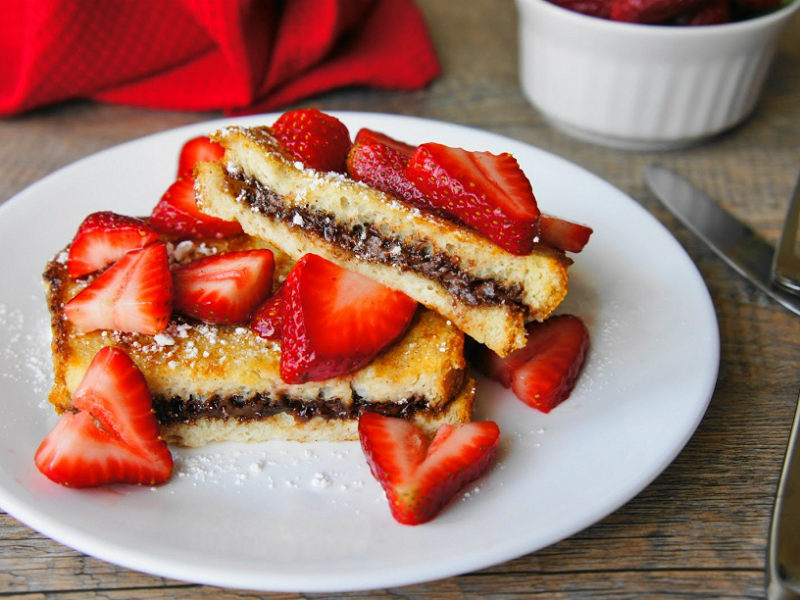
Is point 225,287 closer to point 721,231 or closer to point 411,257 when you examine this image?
point 411,257

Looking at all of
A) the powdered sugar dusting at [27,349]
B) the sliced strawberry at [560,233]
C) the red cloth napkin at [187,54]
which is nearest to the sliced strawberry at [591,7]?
the red cloth napkin at [187,54]

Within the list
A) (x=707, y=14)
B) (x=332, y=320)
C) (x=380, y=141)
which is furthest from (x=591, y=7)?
(x=332, y=320)

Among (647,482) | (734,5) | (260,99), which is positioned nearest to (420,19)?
(260,99)

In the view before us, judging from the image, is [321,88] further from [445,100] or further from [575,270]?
[575,270]

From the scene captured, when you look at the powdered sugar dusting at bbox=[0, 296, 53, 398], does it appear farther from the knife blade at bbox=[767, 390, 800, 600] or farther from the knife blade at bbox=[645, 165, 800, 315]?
the knife blade at bbox=[645, 165, 800, 315]

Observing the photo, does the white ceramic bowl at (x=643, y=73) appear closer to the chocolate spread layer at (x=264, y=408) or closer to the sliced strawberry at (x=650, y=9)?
the sliced strawberry at (x=650, y=9)
